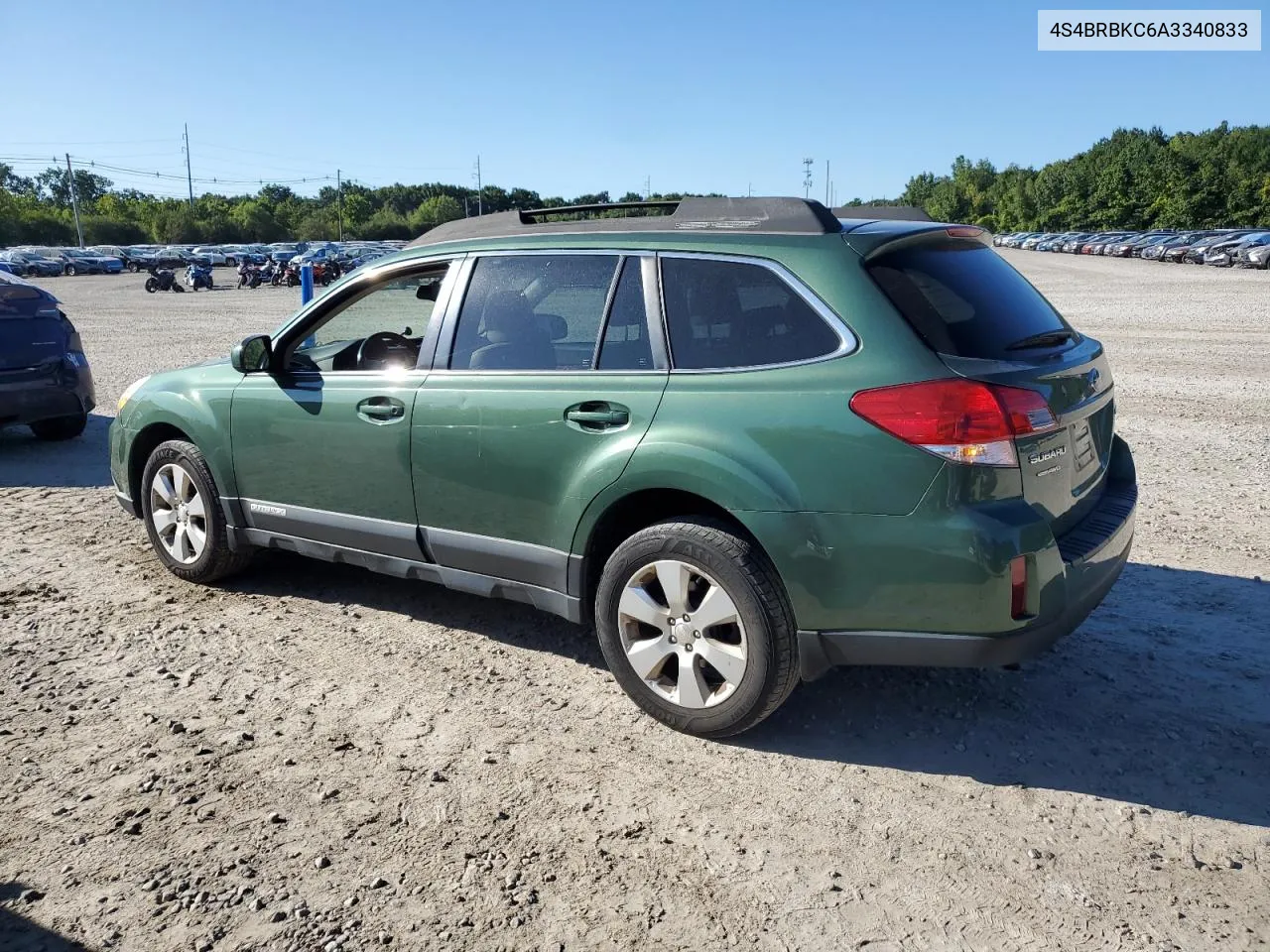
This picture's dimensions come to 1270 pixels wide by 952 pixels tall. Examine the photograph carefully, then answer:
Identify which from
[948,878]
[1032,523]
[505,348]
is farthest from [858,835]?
[505,348]

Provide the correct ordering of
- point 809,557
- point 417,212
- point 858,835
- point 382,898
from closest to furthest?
1. point 382,898
2. point 858,835
3. point 809,557
4. point 417,212

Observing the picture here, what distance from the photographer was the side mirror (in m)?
5.00

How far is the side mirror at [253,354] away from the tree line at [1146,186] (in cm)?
6489

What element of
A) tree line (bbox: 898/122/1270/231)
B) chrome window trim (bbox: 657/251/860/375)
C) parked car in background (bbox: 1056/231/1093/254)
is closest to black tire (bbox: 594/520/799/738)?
chrome window trim (bbox: 657/251/860/375)

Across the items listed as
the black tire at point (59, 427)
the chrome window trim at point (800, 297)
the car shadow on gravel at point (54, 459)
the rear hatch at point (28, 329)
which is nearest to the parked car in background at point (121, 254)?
the car shadow on gravel at point (54, 459)

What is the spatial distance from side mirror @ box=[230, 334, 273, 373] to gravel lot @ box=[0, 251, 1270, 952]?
1.19 m

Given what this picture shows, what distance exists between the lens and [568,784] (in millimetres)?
3498

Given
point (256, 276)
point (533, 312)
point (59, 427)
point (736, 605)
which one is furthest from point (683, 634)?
point (256, 276)

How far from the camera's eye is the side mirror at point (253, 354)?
500cm

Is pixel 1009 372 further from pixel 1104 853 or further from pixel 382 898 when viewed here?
pixel 382 898

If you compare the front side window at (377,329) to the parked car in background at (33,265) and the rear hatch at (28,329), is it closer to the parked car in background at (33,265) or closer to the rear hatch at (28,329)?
the rear hatch at (28,329)

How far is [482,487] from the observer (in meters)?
4.23

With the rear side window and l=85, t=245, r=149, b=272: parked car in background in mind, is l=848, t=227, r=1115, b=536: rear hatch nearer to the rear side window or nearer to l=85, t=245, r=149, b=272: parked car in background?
the rear side window

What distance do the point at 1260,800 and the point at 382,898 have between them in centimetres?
267
